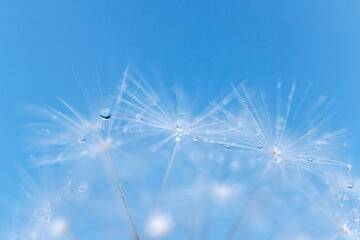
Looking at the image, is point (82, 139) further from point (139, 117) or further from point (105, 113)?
point (139, 117)

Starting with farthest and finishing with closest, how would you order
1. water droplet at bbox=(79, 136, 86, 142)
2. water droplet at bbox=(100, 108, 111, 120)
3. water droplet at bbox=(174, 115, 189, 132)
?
1. water droplet at bbox=(79, 136, 86, 142)
2. water droplet at bbox=(174, 115, 189, 132)
3. water droplet at bbox=(100, 108, 111, 120)

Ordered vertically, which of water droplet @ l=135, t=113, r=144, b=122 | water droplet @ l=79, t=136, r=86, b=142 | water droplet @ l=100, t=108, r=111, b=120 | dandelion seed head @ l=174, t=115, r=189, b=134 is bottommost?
dandelion seed head @ l=174, t=115, r=189, b=134

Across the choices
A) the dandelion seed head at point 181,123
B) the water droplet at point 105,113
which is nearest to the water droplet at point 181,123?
the dandelion seed head at point 181,123

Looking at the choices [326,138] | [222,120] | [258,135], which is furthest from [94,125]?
[326,138]

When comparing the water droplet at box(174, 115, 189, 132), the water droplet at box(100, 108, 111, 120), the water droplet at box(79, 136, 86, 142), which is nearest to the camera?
the water droplet at box(100, 108, 111, 120)

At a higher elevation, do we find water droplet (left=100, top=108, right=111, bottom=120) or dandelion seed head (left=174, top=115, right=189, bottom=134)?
water droplet (left=100, top=108, right=111, bottom=120)

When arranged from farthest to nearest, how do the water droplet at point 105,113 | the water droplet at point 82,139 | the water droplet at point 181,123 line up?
the water droplet at point 82,139, the water droplet at point 181,123, the water droplet at point 105,113

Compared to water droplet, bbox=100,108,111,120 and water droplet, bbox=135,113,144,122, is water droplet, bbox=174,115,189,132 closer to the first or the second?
water droplet, bbox=135,113,144,122

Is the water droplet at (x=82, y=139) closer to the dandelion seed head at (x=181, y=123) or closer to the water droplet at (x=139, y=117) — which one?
the water droplet at (x=139, y=117)

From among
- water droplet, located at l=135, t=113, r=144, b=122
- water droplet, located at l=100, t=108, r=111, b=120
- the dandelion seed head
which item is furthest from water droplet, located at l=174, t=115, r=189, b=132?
water droplet, located at l=100, t=108, r=111, b=120

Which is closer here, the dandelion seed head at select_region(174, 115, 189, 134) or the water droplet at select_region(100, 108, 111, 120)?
the water droplet at select_region(100, 108, 111, 120)
